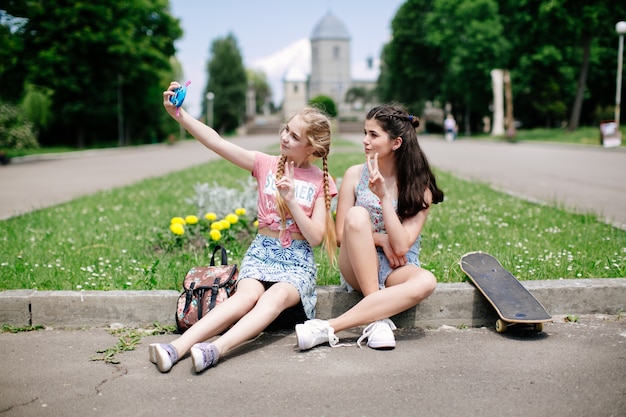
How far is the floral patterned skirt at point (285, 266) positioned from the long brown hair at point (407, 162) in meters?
0.66

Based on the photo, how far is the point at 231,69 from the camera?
80.2 metres

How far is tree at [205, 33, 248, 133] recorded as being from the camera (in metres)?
74.8

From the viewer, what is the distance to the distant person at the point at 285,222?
344cm

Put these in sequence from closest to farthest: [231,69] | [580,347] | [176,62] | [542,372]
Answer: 1. [542,372]
2. [580,347]
3. [176,62]
4. [231,69]

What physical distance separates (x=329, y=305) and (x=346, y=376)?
3.21ft

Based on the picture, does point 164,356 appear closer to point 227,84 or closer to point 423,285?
point 423,285

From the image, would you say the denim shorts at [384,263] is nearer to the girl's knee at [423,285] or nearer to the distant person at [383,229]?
the distant person at [383,229]

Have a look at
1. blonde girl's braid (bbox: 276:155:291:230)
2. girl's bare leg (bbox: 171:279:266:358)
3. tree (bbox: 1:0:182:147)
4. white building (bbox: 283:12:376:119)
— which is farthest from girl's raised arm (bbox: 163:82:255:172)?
white building (bbox: 283:12:376:119)

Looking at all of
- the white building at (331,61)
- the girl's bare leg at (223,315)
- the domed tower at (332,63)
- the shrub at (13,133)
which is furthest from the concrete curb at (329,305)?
the domed tower at (332,63)

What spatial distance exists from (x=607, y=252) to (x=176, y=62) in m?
61.8

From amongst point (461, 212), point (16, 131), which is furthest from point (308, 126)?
point (16, 131)

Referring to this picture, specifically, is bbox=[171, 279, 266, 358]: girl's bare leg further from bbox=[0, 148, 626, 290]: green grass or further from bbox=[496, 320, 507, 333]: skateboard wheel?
bbox=[496, 320, 507, 333]: skateboard wheel

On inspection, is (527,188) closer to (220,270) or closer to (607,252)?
(607,252)

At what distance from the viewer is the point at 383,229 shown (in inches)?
154
